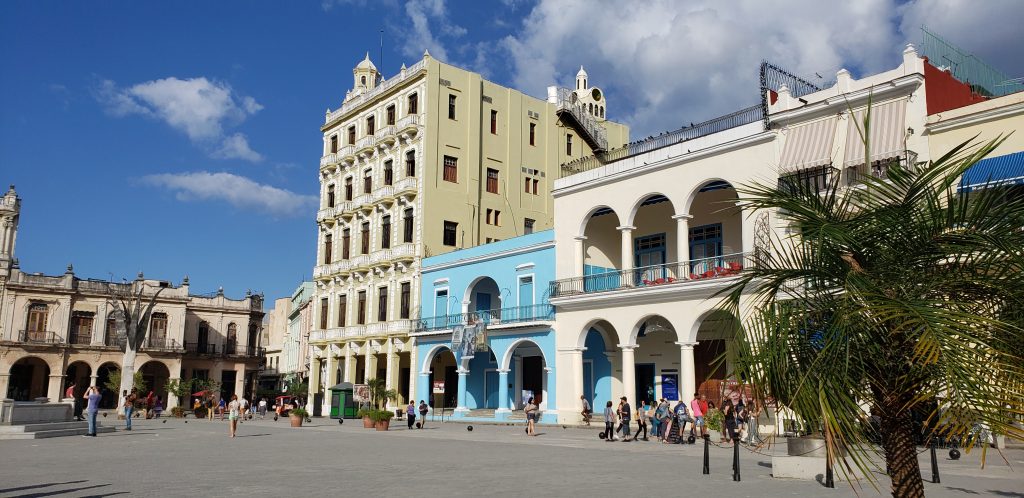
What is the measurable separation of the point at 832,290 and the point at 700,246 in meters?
25.4

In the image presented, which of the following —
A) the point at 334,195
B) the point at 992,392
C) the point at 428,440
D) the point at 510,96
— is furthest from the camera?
the point at 334,195

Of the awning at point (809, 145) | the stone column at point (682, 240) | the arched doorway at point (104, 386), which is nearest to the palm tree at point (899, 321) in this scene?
the awning at point (809, 145)

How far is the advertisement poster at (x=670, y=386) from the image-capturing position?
31.6 metres

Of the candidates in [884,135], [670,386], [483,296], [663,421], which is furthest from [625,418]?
[483,296]

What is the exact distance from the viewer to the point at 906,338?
5238 mm

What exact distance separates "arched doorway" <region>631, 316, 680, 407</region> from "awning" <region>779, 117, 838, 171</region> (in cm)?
835

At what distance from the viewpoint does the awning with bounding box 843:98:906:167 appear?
2298 centimetres

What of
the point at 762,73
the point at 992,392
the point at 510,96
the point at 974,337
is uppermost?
the point at 510,96

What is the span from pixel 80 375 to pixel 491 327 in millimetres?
39253

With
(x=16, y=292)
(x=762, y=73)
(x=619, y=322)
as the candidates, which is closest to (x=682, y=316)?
(x=619, y=322)

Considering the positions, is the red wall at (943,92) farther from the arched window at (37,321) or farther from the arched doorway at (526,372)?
the arched window at (37,321)

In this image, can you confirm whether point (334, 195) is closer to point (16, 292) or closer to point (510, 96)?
point (510, 96)

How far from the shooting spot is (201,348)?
62.3 metres

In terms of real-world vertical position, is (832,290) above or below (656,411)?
above
